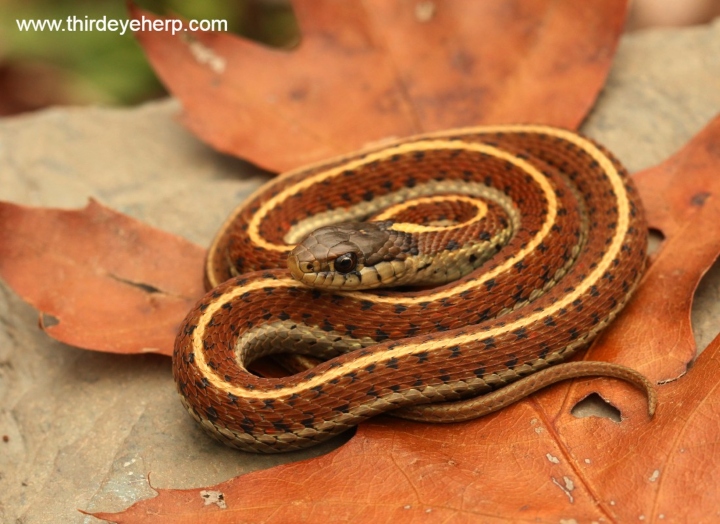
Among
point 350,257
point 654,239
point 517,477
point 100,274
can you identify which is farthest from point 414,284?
point 100,274

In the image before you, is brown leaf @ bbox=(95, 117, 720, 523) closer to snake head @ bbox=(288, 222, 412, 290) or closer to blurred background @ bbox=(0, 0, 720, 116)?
snake head @ bbox=(288, 222, 412, 290)

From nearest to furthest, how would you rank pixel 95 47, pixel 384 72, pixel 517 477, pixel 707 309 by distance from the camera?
1. pixel 517 477
2. pixel 707 309
3. pixel 384 72
4. pixel 95 47

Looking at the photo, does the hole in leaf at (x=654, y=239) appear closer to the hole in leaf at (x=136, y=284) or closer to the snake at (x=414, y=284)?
the snake at (x=414, y=284)

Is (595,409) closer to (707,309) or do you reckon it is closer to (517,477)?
(517,477)

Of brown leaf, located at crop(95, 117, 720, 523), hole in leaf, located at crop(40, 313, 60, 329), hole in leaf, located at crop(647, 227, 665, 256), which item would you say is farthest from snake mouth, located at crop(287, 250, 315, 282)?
hole in leaf, located at crop(647, 227, 665, 256)

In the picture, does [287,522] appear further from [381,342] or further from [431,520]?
[381,342]

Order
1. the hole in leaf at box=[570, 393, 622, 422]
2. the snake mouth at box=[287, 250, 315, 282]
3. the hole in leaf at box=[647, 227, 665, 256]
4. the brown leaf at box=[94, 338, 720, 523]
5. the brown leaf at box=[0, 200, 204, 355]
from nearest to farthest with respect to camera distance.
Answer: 1. the brown leaf at box=[94, 338, 720, 523]
2. the hole in leaf at box=[570, 393, 622, 422]
3. the snake mouth at box=[287, 250, 315, 282]
4. the brown leaf at box=[0, 200, 204, 355]
5. the hole in leaf at box=[647, 227, 665, 256]

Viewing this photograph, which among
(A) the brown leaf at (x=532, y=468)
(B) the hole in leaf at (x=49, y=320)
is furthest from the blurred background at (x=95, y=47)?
(A) the brown leaf at (x=532, y=468)
